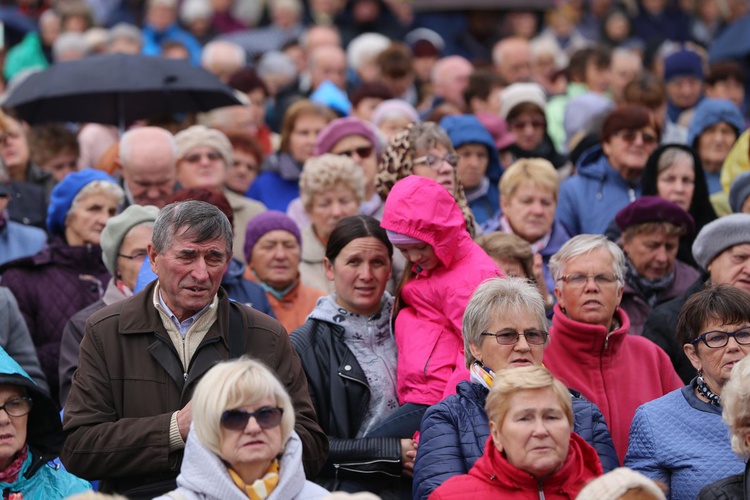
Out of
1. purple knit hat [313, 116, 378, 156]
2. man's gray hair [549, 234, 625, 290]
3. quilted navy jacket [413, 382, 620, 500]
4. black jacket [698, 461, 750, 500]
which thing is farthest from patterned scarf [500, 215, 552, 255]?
black jacket [698, 461, 750, 500]

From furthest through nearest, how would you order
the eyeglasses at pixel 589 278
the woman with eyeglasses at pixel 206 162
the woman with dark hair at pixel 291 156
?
the woman with dark hair at pixel 291 156 < the woman with eyeglasses at pixel 206 162 < the eyeglasses at pixel 589 278

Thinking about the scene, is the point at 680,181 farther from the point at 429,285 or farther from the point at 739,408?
the point at 739,408

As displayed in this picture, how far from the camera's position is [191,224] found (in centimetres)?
576

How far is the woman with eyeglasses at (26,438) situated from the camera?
5.84 metres

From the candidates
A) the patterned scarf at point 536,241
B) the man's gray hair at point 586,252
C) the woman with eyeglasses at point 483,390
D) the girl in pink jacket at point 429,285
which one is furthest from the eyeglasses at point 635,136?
the woman with eyeglasses at point 483,390

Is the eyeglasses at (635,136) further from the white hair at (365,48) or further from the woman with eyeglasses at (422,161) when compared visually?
the white hair at (365,48)

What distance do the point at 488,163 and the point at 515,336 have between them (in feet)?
12.3

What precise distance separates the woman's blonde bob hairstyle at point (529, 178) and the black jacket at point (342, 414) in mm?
2120

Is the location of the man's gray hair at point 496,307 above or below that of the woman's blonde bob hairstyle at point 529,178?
below

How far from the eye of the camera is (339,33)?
16.5m

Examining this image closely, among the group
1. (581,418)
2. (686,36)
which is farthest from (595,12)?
(581,418)

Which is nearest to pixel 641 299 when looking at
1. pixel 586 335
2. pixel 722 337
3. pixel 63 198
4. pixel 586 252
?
pixel 586 252

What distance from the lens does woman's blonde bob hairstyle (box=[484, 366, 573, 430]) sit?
5441mm

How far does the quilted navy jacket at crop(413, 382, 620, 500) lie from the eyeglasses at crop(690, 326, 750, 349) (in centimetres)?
62
